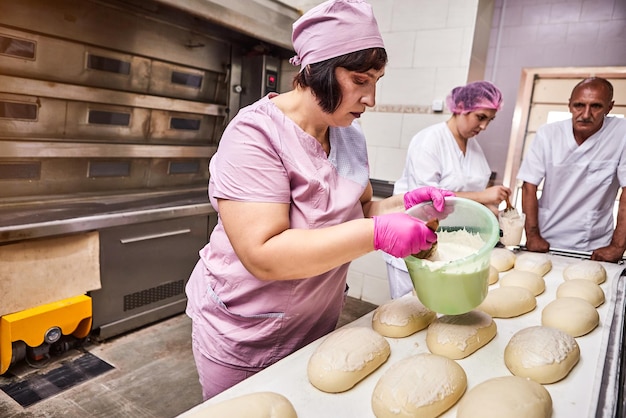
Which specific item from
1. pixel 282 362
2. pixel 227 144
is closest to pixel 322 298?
pixel 282 362

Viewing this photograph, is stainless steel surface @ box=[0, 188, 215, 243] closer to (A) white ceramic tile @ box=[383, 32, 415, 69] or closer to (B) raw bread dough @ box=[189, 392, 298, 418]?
(B) raw bread dough @ box=[189, 392, 298, 418]

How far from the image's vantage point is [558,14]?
4.57 m

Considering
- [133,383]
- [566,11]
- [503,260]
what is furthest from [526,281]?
[566,11]

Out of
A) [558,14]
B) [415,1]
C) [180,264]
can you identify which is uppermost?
[558,14]

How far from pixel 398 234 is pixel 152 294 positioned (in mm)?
2353

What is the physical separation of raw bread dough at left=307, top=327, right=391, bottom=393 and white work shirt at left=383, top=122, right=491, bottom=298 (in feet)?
3.94

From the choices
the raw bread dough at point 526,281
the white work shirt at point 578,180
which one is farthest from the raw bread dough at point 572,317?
the white work shirt at point 578,180

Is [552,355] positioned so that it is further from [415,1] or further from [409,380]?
[415,1]

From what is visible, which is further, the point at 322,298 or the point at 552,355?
the point at 322,298

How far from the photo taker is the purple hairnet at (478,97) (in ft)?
7.41

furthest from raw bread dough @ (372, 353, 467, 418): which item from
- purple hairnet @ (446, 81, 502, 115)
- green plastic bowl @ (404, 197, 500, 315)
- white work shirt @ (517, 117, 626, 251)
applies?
white work shirt @ (517, 117, 626, 251)

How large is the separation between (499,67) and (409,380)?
5082mm

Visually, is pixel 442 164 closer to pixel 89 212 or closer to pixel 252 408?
pixel 252 408

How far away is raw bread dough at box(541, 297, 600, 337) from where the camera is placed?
48.9 inches
